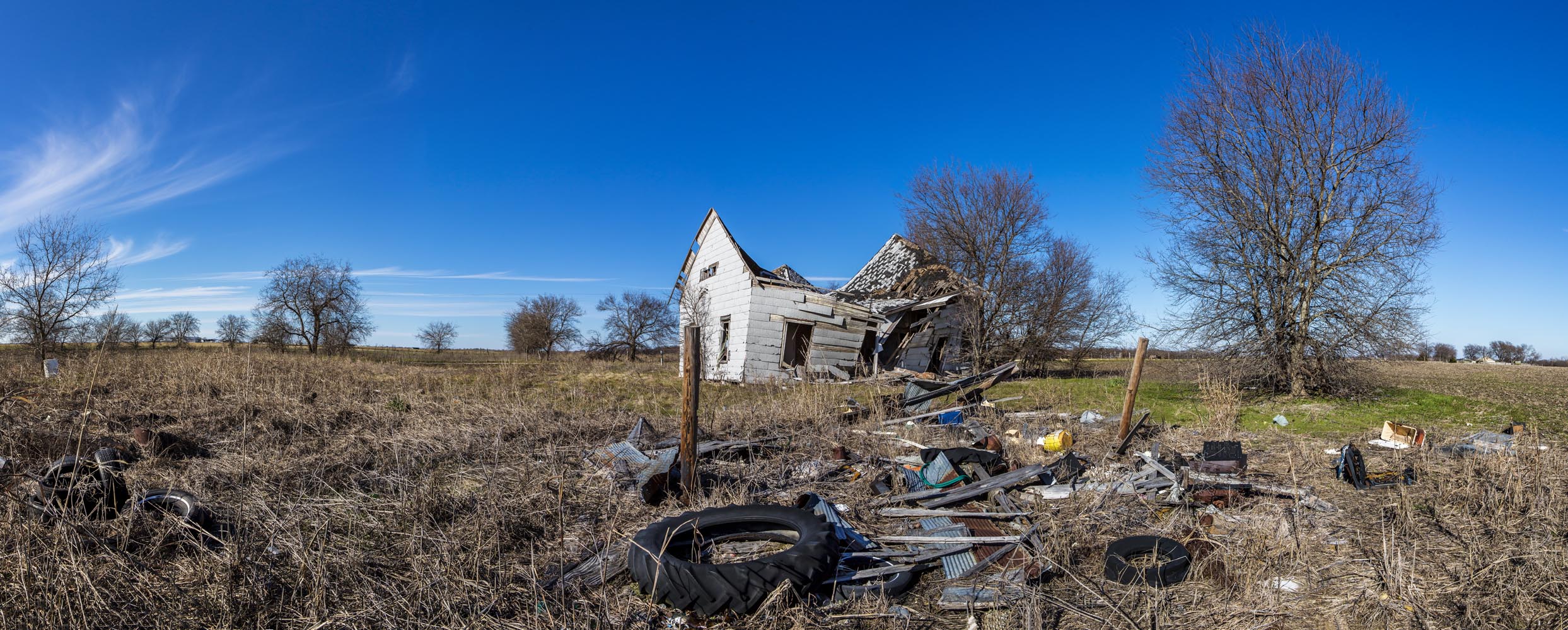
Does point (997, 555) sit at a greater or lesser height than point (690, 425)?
lesser

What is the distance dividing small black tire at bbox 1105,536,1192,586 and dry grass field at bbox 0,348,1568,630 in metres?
0.10

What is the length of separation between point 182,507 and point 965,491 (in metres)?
5.68

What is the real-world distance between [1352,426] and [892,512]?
8683 millimetres

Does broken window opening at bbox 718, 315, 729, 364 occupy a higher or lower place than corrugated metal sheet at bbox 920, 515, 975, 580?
higher

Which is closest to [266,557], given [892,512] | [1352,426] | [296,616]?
[296,616]

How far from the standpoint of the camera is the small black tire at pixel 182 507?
3879 millimetres

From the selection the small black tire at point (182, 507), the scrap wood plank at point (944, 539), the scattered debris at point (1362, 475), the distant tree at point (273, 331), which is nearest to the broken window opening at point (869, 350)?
the scattered debris at point (1362, 475)

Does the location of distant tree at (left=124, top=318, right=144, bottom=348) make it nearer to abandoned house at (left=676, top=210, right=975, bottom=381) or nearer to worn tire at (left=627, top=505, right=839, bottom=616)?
worn tire at (left=627, top=505, right=839, bottom=616)

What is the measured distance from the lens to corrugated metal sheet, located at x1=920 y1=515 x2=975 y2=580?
→ 405cm

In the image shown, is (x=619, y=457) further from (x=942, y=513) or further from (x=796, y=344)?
(x=796, y=344)

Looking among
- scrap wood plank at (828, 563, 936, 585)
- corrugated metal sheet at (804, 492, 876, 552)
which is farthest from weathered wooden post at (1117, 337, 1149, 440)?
scrap wood plank at (828, 563, 936, 585)

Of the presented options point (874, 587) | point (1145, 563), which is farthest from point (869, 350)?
point (874, 587)

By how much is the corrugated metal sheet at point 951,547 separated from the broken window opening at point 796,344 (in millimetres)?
12326

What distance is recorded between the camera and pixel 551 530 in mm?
4516
